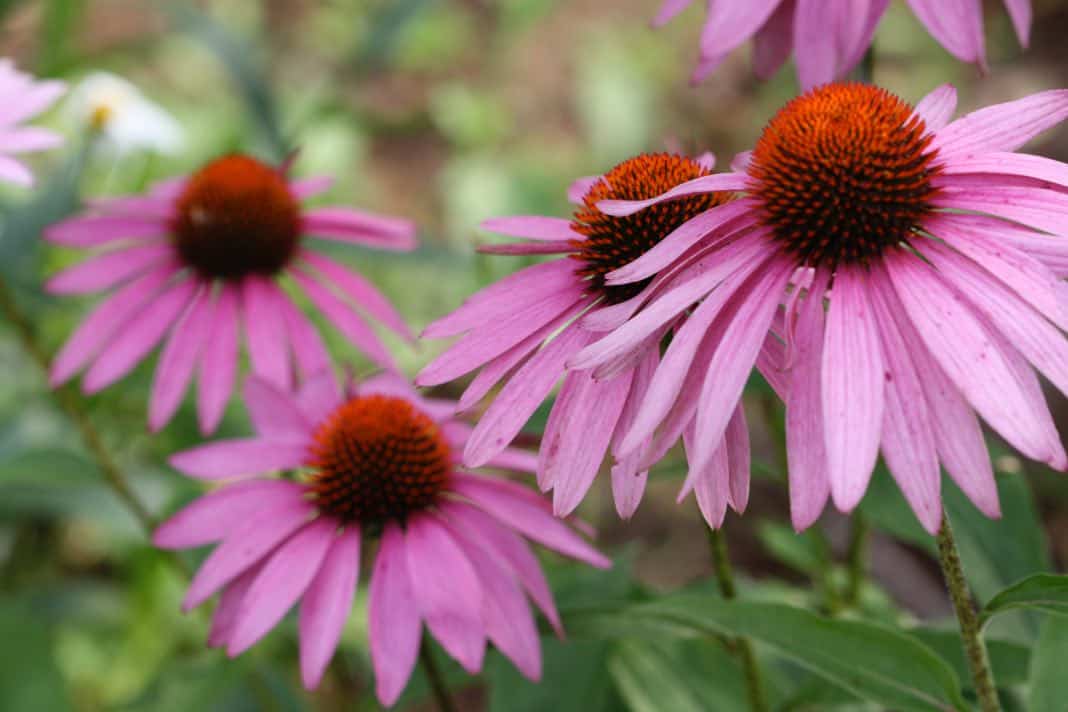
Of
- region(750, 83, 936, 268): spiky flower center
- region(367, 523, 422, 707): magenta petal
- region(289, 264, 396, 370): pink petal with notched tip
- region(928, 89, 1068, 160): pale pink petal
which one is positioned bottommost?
region(367, 523, 422, 707): magenta petal

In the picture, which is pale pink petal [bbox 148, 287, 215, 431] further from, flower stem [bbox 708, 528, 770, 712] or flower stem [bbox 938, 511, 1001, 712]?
flower stem [bbox 938, 511, 1001, 712]

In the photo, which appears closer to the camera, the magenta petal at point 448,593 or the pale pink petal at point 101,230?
the magenta petal at point 448,593

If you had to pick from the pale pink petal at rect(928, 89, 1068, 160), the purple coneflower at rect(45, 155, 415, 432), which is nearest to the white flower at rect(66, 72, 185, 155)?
the purple coneflower at rect(45, 155, 415, 432)

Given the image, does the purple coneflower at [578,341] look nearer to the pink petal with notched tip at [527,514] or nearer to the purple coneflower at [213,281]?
the pink petal with notched tip at [527,514]

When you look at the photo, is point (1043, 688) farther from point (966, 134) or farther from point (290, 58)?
point (290, 58)

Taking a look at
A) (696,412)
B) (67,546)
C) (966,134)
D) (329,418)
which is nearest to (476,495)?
(329,418)

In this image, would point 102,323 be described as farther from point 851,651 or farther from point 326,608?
point 851,651

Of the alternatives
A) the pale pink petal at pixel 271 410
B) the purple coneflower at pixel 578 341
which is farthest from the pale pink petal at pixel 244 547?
the purple coneflower at pixel 578 341
